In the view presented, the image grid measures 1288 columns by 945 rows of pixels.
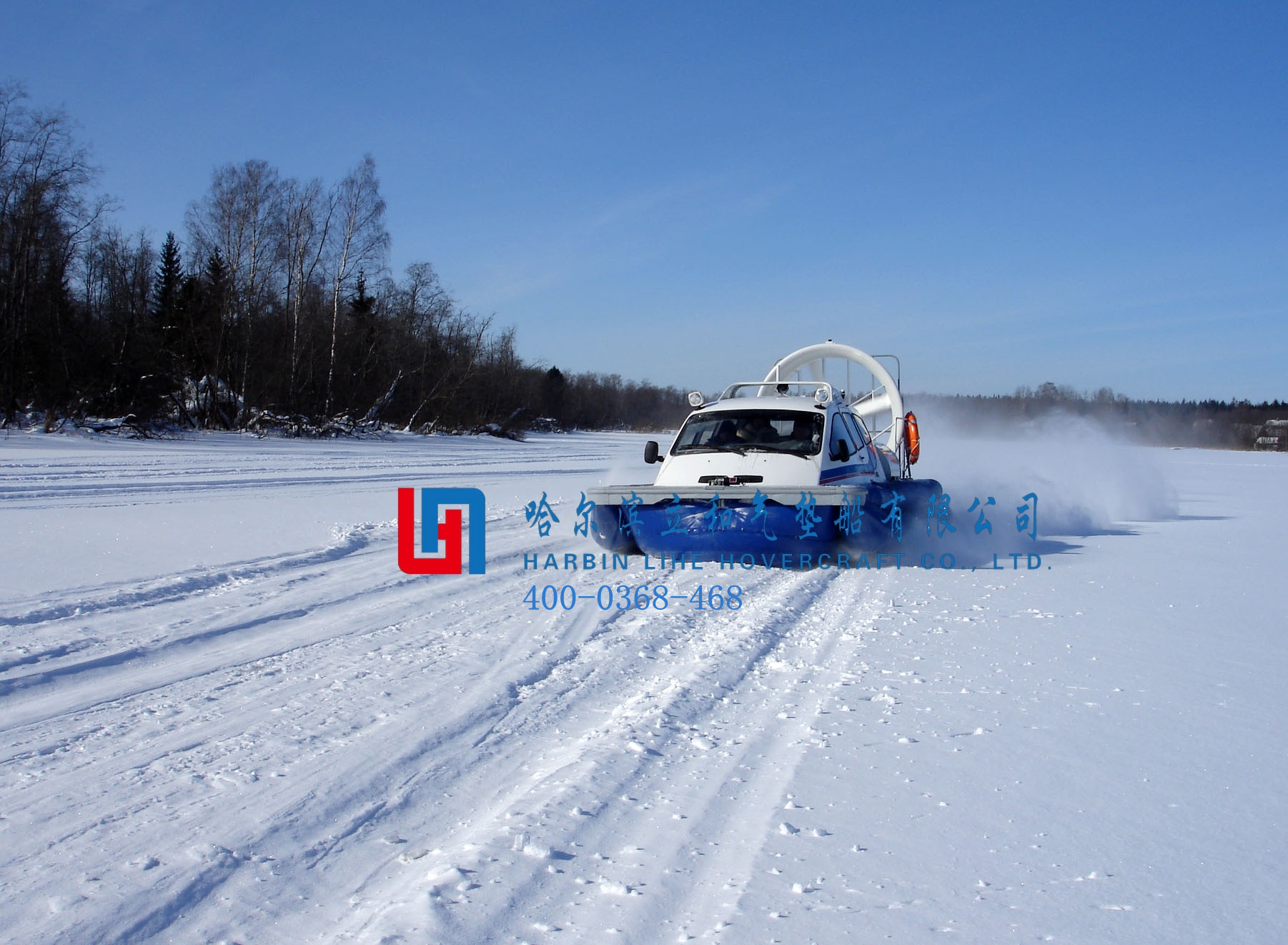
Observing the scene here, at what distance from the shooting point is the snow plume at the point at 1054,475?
12703mm

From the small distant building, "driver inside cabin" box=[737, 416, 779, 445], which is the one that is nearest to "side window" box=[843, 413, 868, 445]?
"driver inside cabin" box=[737, 416, 779, 445]

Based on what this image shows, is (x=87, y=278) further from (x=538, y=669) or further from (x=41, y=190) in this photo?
(x=538, y=669)

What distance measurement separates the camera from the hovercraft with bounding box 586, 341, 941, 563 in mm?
7734

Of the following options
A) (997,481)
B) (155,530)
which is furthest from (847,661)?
(997,481)

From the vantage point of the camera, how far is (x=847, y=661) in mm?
4836

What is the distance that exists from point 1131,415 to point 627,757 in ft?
213

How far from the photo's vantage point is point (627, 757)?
3.38 meters

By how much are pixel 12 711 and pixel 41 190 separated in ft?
110

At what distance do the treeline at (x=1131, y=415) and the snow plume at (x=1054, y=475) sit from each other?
1.01 meters

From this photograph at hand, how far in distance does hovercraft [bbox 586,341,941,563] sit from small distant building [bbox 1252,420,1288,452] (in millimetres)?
65307
